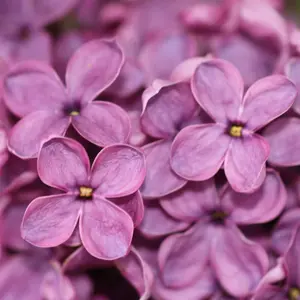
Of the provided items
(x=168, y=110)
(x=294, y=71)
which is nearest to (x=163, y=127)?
(x=168, y=110)

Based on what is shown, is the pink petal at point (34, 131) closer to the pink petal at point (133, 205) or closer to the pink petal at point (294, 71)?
the pink petal at point (133, 205)

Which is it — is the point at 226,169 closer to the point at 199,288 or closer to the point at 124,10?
the point at 199,288

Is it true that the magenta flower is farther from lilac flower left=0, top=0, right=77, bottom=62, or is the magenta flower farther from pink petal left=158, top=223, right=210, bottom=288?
lilac flower left=0, top=0, right=77, bottom=62

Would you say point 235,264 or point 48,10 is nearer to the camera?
point 235,264

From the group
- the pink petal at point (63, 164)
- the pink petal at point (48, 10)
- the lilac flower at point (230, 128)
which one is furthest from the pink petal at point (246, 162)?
the pink petal at point (48, 10)

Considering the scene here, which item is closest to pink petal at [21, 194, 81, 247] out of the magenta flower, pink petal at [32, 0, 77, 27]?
the magenta flower

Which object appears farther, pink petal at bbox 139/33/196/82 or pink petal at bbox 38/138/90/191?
pink petal at bbox 139/33/196/82

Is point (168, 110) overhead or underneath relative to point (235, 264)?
overhead

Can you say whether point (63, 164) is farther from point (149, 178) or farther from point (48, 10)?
point (48, 10)
